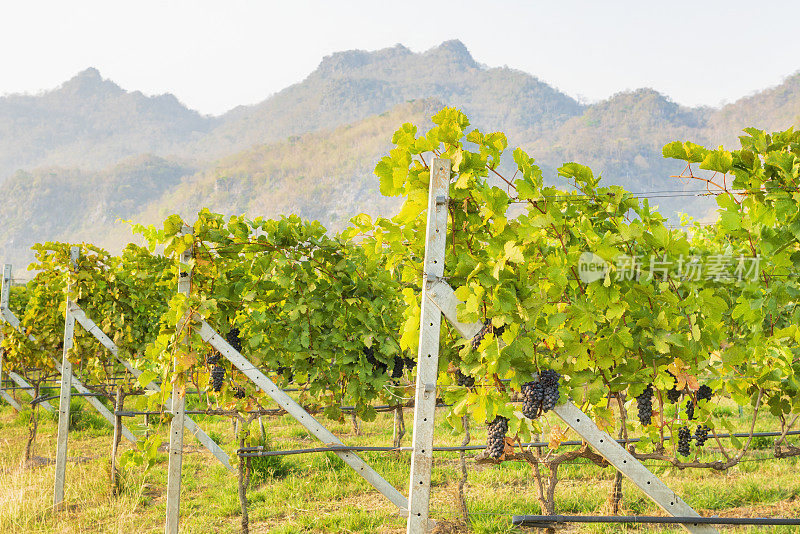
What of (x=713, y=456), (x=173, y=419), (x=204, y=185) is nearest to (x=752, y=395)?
(x=173, y=419)

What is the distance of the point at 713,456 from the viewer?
6492 millimetres

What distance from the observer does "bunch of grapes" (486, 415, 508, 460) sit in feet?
8.11

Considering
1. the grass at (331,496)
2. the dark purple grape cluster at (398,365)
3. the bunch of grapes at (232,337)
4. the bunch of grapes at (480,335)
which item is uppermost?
the bunch of grapes at (480,335)

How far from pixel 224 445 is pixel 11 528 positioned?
3408mm

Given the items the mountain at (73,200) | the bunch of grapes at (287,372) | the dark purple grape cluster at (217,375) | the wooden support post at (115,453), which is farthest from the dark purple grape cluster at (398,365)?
the mountain at (73,200)

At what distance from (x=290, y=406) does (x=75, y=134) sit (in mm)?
217357

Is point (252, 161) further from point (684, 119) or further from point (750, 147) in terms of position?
point (750, 147)

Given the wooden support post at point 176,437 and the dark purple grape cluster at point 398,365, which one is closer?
the wooden support post at point 176,437

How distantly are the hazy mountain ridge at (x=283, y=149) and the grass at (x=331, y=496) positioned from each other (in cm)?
10310

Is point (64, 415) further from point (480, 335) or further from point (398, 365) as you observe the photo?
point (480, 335)

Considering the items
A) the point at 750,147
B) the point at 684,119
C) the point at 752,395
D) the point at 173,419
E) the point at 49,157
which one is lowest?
the point at 173,419

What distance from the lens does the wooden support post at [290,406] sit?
339 centimetres

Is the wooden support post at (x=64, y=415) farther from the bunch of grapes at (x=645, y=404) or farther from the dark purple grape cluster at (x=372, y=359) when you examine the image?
the bunch of grapes at (x=645, y=404)

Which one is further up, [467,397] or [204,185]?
[204,185]
